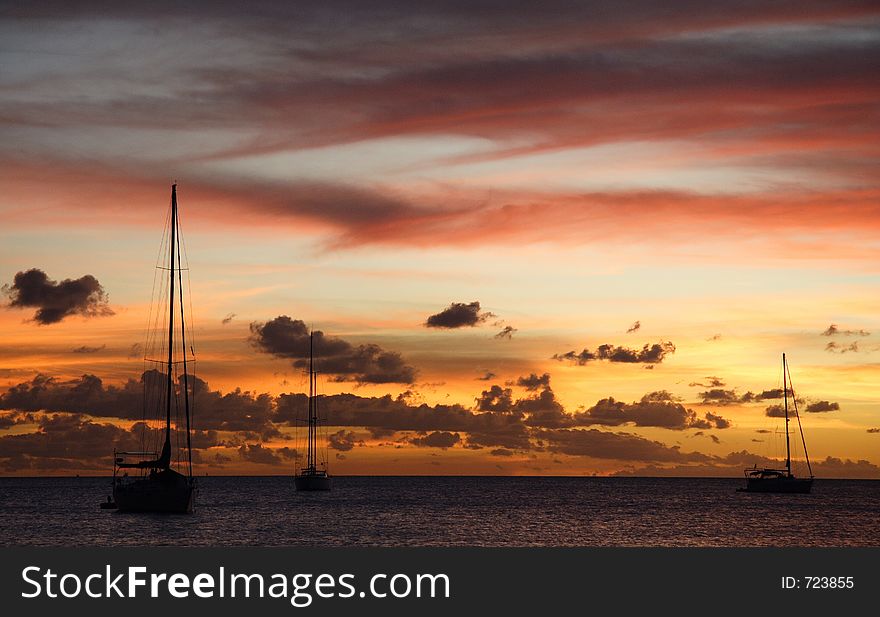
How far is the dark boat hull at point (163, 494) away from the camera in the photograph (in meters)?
102

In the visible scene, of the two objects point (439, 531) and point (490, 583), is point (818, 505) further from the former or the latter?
point (490, 583)

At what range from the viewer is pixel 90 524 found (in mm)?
119688

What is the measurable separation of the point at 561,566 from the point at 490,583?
293cm

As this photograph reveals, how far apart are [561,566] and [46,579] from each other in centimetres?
1953

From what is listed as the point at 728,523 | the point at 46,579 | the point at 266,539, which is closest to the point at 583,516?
the point at 728,523

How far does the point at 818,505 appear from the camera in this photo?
7736 inches

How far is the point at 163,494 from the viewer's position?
10181cm

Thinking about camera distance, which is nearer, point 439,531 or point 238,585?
point 238,585

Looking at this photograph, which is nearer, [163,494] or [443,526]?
[163,494]

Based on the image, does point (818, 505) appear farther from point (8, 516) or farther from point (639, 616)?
point (639, 616)

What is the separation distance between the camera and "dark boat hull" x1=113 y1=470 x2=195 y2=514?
334 feet

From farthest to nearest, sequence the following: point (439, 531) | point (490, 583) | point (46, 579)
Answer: point (439, 531), point (490, 583), point (46, 579)

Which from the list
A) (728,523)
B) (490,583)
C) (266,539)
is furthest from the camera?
Answer: (728,523)

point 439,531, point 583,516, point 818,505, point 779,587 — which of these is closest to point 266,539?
point 439,531
